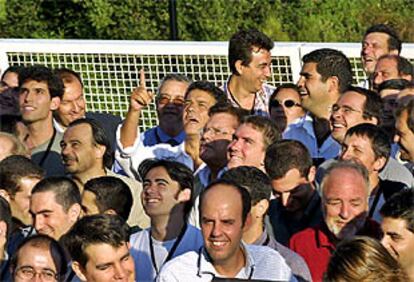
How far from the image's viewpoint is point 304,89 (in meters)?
11.0

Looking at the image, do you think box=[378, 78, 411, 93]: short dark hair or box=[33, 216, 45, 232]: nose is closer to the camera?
box=[33, 216, 45, 232]: nose

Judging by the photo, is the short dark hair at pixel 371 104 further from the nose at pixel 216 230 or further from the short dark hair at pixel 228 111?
the nose at pixel 216 230

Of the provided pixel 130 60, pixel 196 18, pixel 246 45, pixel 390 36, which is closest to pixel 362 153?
pixel 246 45

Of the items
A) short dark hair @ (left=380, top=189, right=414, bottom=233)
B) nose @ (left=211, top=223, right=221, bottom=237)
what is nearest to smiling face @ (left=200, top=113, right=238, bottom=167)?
nose @ (left=211, top=223, right=221, bottom=237)

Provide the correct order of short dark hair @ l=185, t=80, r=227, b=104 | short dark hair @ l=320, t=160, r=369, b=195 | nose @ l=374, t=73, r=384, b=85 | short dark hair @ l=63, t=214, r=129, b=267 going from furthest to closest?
1. nose @ l=374, t=73, r=384, b=85
2. short dark hair @ l=185, t=80, r=227, b=104
3. short dark hair @ l=320, t=160, r=369, b=195
4. short dark hair @ l=63, t=214, r=129, b=267

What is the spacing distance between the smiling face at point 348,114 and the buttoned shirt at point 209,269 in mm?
1809

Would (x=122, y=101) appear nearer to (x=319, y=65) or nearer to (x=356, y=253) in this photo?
(x=319, y=65)

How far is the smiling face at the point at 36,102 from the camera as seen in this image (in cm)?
1101

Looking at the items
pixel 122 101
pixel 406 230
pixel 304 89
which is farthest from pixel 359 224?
pixel 122 101

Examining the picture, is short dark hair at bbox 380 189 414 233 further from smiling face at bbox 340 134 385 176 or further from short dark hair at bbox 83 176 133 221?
short dark hair at bbox 83 176 133 221

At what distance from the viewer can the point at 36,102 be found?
1109cm

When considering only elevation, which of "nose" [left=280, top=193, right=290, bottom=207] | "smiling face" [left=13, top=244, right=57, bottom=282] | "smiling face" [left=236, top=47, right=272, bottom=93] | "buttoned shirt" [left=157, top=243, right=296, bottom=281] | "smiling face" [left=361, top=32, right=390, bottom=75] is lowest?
"buttoned shirt" [left=157, top=243, right=296, bottom=281]

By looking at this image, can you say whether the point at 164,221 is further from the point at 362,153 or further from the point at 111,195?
the point at 362,153

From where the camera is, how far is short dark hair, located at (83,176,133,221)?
9.58 metres
